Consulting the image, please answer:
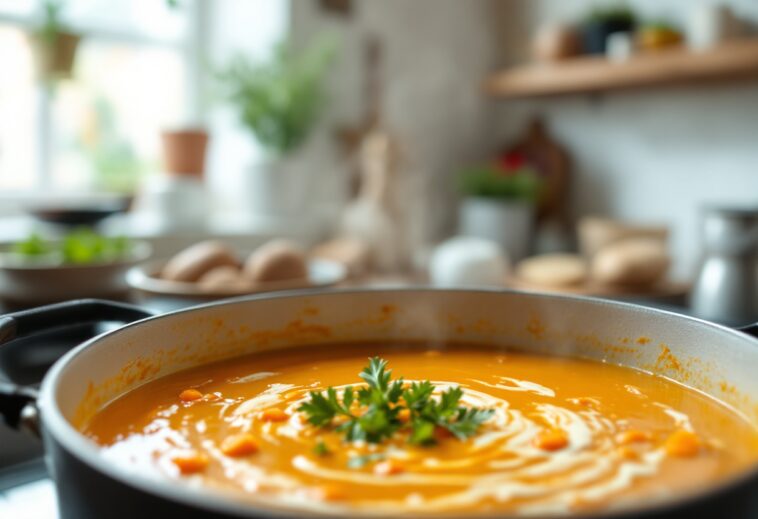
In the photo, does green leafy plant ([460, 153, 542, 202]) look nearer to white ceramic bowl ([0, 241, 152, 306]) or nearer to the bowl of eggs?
the bowl of eggs

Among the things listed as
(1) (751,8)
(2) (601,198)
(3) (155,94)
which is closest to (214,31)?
(3) (155,94)

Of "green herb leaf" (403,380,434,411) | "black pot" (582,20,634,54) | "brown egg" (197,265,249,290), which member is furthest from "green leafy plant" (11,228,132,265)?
"black pot" (582,20,634,54)

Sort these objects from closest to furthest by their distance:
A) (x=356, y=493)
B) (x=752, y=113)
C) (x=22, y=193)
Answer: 1. (x=356, y=493)
2. (x=22, y=193)
3. (x=752, y=113)

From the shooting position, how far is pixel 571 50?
12.8ft

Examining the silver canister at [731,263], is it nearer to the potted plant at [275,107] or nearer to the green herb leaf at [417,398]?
the green herb leaf at [417,398]

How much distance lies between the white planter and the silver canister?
5.11ft

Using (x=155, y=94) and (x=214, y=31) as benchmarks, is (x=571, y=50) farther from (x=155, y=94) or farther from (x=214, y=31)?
(x=155, y=94)

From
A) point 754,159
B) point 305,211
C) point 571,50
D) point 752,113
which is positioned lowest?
point 305,211

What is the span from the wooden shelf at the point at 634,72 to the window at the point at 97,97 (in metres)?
1.81

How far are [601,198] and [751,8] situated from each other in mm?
1231

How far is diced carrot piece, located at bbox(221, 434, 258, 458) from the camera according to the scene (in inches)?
25.6

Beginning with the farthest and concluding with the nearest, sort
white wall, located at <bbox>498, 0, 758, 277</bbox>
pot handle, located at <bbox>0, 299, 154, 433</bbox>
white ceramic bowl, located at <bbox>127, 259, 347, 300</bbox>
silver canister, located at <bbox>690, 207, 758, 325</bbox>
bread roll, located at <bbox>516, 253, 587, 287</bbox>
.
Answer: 1. white wall, located at <bbox>498, 0, 758, 277</bbox>
2. bread roll, located at <bbox>516, 253, 587, 287</bbox>
3. silver canister, located at <bbox>690, 207, 758, 325</bbox>
4. white ceramic bowl, located at <bbox>127, 259, 347, 300</bbox>
5. pot handle, located at <bbox>0, 299, 154, 433</bbox>

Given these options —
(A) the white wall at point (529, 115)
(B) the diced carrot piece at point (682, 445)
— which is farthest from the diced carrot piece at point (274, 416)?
(A) the white wall at point (529, 115)

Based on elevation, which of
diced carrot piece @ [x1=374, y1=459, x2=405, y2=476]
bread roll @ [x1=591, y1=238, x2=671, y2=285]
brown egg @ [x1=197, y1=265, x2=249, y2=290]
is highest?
diced carrot piece @ [x1=374, y1=459, x2=405, y2=476]
